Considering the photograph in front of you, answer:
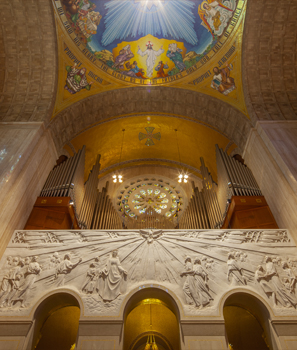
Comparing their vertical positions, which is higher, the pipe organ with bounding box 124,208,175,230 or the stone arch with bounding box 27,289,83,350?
the pipe organ with bounding box 124,208,175,230

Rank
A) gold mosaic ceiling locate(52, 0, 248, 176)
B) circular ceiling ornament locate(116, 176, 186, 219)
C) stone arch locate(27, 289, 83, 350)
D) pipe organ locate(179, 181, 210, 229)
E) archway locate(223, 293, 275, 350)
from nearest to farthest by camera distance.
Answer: stone arch locate(27, 289, 83, 350) < archway locate(223, 293, 275, 350) < pipe organ locate(179, 181, 210, 229) < gold mosaic ceiling locate(52, 0, 248, 176) < circular ceiling ornament locate(116, 176, 186, 219)

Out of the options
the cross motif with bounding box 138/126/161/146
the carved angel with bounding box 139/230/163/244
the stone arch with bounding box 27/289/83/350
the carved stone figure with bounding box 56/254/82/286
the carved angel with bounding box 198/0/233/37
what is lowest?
the stone arch with bounding box 27/289/83/350

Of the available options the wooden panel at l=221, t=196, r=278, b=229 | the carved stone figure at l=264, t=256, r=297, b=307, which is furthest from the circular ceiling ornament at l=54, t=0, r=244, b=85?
the carved stone figure at l=264, t=256, r=297, b=307

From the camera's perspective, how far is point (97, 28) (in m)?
10.4

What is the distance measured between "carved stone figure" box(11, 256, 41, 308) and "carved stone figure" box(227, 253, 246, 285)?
14.6ft

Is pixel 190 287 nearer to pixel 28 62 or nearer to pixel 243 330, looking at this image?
pixel 243 330

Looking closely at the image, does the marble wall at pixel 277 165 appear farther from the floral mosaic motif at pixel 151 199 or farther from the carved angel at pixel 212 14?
the carved angel at pixel 212 14

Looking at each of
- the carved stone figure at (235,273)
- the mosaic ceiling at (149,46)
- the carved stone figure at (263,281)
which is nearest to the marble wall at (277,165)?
the carved stone figure at (263,281)

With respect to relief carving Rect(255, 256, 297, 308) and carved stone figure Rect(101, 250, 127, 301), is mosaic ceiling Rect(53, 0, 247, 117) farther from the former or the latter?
carved stone figure Rect(101, 250, 127, 301)

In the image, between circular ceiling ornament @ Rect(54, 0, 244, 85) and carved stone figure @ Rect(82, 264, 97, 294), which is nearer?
carved stone figure @ Rect(82, 264, 97, 294)

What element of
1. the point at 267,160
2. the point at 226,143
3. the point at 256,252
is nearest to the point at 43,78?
the point at 226,143

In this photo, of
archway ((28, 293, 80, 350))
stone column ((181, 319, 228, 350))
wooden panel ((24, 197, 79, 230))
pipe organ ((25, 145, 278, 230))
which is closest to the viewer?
stone column ((181, 319, 228, 350))

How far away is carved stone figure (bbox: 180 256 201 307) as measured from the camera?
5.82 m

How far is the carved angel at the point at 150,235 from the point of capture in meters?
7.10
